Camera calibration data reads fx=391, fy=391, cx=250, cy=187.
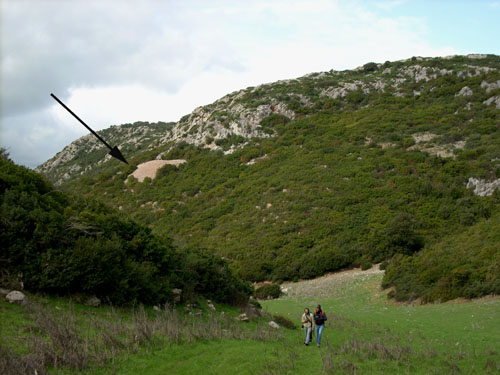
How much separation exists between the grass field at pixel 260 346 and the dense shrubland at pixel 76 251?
0.75 m

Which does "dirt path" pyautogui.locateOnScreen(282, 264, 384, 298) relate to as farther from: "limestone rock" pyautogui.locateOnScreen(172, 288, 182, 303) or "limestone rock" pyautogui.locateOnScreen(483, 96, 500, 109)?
"limestone rock" pyautogui.locateOnScreen(483, 96, 500, 109)

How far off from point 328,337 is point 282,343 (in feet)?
8.42

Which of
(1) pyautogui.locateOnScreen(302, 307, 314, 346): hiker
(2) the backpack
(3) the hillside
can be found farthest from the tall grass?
(3) the hillside

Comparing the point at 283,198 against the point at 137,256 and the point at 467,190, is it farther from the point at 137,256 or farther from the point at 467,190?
the point at 137,256

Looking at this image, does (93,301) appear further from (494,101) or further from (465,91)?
(465,91)

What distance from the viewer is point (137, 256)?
1501cm

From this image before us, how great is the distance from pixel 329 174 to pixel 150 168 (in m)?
29.3

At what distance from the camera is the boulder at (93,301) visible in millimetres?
11340

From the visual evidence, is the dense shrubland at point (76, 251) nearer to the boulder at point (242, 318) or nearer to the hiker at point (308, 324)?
the boulder at point (242, 318)

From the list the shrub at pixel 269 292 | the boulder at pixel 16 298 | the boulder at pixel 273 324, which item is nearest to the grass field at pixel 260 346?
the boulder at pixel 273 324

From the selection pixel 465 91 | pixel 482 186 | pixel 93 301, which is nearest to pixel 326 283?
pixel 482 186

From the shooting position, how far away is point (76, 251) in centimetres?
1151

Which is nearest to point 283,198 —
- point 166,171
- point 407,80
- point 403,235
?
point 403,235

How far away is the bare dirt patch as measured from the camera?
59.1m
